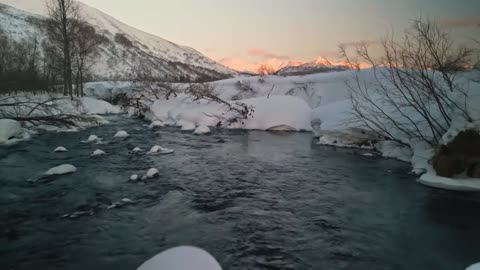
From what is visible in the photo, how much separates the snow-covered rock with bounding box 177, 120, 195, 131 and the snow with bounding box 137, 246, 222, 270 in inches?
622

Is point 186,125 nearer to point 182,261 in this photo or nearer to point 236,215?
point 236,215

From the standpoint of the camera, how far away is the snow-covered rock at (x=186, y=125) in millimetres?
19625

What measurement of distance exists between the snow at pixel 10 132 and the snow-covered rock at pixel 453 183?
15.1 metres

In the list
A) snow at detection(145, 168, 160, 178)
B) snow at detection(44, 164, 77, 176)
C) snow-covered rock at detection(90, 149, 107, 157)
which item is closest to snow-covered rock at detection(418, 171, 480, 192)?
snow at detection(145, 168, 160, 178)

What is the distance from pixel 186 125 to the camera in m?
20.1

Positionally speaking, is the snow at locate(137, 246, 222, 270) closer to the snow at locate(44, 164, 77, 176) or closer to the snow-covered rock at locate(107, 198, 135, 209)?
the snow-covered rock at locate(107, 198, 135, 209)

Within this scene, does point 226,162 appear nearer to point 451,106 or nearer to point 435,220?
point 435,220

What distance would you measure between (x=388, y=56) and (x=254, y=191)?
24.4ft

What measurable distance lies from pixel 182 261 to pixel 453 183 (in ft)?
26.4

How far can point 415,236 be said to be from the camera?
6.04m

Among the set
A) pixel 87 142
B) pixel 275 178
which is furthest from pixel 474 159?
pixel 87 142

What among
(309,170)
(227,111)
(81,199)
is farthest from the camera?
(227,111)

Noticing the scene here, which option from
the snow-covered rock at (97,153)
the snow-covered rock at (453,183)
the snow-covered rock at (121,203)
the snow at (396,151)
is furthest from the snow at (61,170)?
the snow at (396,151)

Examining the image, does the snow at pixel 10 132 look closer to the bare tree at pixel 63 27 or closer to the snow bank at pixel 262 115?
the snow bank at pixel 262 115
